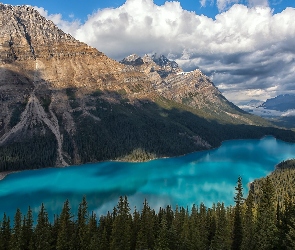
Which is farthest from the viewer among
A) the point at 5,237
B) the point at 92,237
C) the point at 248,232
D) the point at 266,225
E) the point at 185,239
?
the point at 5,237

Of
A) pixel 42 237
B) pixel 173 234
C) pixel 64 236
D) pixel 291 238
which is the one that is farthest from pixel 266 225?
pixel 42 237

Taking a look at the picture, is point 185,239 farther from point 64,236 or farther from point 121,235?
point 64,236

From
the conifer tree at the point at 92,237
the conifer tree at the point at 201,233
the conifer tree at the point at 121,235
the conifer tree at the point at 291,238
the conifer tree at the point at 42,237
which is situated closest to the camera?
the conifer tree at the point at 291,238

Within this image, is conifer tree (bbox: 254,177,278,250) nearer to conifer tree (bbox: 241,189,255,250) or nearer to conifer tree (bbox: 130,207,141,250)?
conifer tree (bbox: 241,189,255,250)

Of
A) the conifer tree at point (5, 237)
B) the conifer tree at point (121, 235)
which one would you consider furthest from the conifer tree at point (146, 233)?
the conifer tree at point (5, 237)

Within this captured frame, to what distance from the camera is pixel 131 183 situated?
19138 cm

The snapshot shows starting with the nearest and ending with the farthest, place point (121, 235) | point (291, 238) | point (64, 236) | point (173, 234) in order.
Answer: point (291, 238)
point (173, 234)
point (64, 236)
point (121, 235)

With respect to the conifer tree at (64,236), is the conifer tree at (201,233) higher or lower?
lower

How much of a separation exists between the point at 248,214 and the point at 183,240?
17627 mm

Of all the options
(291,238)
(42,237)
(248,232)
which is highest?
(291,238)

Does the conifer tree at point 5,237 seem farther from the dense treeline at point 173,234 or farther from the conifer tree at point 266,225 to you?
the conifer tree at point 266,225

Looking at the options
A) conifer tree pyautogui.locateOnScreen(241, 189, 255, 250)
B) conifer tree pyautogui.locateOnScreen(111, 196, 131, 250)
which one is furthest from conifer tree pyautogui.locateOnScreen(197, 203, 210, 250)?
conifer tree pyautogui.locateOnScreen(111, 196, 131, 250)

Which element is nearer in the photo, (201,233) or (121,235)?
(121,235)

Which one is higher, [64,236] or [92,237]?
[64,236]
